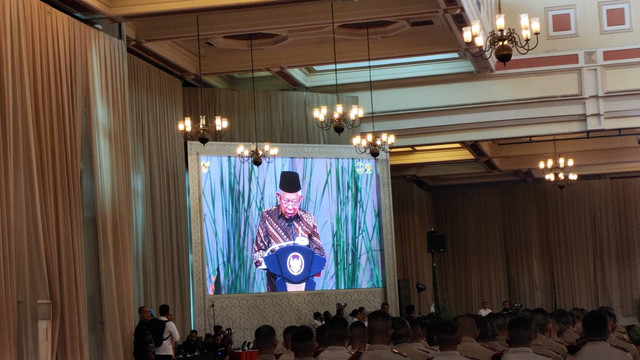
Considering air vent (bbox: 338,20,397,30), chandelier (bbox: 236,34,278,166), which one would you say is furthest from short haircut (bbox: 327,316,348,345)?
air vent (bbox: 338,20,397,30)

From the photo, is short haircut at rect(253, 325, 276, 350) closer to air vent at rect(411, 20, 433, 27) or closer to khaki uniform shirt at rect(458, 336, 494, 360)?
khaki uniform shirt at rect(458, 336, 494, 360)

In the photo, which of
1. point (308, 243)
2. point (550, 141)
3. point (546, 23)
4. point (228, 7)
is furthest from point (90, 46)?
point (550, 141)

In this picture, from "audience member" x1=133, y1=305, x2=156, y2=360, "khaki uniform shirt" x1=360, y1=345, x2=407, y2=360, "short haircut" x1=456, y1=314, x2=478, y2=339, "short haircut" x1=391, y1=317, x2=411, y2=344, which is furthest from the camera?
"audience member" x1=133, y1=305, x2=156, y2=360

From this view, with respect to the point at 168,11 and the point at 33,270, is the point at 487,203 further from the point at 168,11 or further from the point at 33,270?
the point at 33,270

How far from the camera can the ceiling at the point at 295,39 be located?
12.3 m

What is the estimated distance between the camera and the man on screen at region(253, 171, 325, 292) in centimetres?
1658

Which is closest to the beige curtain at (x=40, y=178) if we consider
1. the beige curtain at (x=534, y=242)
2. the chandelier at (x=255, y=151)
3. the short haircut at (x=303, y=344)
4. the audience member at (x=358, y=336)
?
the chandelier at (x=255, y=151)

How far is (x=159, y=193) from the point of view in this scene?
48.5 feet

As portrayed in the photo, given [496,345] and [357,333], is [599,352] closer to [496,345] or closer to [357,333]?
[357,333]

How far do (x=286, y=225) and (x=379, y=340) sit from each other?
11273 mm

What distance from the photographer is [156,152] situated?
14859 mm

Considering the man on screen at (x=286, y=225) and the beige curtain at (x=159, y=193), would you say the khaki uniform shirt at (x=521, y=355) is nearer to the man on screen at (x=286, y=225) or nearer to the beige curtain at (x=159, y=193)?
the beige curtain at (x=159, y=193)

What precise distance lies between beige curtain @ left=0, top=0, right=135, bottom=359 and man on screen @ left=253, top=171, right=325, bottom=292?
4496 millimetres

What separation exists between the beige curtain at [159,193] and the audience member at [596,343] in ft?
29.5
